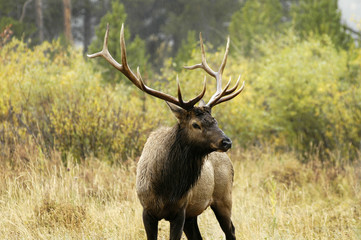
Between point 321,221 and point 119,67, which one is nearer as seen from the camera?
point 119,67

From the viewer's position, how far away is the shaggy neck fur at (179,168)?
15.2 ft

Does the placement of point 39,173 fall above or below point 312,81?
below

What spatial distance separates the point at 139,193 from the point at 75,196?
202 cm

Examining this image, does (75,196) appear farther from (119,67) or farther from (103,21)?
(103,21)

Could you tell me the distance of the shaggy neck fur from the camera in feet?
15.2

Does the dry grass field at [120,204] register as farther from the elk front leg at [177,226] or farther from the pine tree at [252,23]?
the pine tree at [252,23]

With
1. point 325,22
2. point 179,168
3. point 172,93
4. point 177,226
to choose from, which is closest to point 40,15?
point 325,22

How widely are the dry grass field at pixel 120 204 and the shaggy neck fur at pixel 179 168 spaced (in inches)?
43.8

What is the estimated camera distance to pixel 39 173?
7141 millimetres

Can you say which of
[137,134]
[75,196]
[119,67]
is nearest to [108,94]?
[137,134]

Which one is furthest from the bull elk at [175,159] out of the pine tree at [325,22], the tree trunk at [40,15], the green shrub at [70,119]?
the tree trunk at [40,15]

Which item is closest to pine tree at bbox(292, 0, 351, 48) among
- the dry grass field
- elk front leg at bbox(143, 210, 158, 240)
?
the dry grass field

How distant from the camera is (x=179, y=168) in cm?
471

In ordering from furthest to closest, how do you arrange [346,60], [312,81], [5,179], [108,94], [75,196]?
[346,60] < [312,81] < [108,94] < [5,179] < [75,196]
